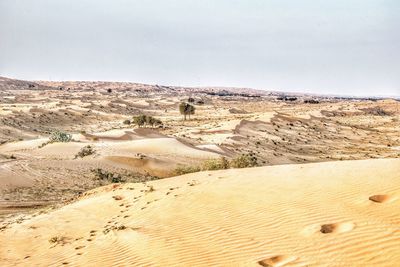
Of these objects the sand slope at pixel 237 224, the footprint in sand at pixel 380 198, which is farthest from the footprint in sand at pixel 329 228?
the footprint in sand at pixel 380 198

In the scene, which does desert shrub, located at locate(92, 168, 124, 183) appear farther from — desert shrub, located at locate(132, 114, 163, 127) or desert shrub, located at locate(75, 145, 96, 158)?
desert shrub, located at locate(132, 114, 163, 127)

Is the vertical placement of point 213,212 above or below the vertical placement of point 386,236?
below

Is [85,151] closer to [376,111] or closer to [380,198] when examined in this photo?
A: [380,198]

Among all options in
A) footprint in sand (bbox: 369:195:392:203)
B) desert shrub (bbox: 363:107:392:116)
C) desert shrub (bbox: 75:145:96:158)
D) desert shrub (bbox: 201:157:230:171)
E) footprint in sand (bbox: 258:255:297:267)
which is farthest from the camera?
desert shrub (bbox: 363:107:392:116)

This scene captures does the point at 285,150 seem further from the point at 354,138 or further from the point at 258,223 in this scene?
the point at 258,223

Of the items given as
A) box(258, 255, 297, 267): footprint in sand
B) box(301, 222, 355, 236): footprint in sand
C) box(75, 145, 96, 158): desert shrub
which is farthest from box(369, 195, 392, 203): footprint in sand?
box(75, 145, 96, 158): desert shrub

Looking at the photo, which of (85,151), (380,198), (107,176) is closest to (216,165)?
(107,176)

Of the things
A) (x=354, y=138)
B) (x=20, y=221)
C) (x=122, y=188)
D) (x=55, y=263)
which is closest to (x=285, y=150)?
(x=354, y=138)
